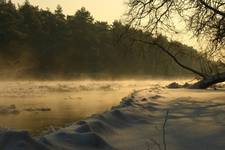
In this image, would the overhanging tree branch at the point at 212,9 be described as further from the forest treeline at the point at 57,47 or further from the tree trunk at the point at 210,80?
the forest treeline at the point at 57,47

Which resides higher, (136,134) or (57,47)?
(57,47)

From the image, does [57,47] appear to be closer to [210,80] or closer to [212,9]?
[210,80]

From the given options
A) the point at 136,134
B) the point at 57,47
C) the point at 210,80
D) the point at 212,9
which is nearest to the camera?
the point at 136,134

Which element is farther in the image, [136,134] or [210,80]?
[210,80]

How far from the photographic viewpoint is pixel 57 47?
59375 mm

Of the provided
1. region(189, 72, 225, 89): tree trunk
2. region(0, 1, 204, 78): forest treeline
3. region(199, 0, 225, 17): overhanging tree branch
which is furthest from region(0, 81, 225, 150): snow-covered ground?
region(0, 1, 204, 78): forest treeline

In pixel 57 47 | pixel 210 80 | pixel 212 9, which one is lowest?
pixel 210 80

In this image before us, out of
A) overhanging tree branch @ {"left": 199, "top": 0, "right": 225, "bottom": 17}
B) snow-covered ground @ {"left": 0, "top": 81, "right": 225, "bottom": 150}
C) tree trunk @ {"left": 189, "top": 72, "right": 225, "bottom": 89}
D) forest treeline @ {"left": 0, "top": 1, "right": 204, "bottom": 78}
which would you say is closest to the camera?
snow-covered ground @ {"left": 0, "top": 81, "right": 225, "bottom": 150}

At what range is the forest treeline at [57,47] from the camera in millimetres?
52250

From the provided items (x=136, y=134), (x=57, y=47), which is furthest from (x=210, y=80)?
(x=57, y=47)

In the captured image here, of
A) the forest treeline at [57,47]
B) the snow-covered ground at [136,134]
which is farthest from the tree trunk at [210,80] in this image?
the forest treeline at [57,47]

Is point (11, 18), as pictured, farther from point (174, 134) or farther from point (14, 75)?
point (174, 134)

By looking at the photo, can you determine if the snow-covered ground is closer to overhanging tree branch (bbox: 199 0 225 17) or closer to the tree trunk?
overhanging tree branch (bbox: 199 0 225 17)

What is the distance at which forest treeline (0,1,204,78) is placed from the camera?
171 feet
